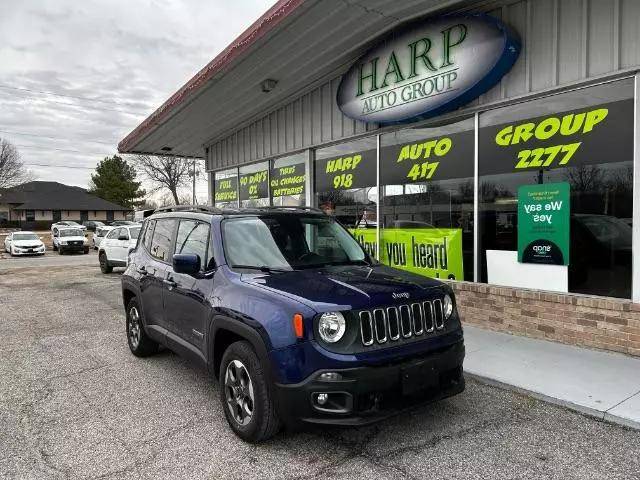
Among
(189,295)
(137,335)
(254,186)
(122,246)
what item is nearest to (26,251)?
(122,246)

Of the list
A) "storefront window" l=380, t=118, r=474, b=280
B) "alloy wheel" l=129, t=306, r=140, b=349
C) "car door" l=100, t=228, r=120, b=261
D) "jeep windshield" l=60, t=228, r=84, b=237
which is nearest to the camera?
"alloy wheel" l=129, t=306, r=140, b=349

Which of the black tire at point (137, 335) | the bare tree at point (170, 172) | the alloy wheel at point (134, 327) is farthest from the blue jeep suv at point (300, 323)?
the bare tree at point (170, 172)

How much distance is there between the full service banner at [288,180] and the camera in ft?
35.3

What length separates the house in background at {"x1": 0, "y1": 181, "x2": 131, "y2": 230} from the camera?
6431 cm

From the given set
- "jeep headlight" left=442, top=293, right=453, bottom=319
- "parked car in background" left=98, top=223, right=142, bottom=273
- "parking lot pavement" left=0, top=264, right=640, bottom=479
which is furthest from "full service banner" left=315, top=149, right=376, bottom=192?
"parked car in background" left=98, top=223, right=142, bottom=273

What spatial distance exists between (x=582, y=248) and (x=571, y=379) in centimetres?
179

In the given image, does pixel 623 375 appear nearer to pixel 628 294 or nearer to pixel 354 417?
pixel 628 294

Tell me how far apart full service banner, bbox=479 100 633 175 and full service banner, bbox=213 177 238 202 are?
8.39 metres

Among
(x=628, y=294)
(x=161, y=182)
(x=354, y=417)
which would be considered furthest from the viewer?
(x=161, y=182)

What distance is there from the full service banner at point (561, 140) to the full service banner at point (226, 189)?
839cm

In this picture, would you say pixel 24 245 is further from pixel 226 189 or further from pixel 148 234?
pixel 148 234

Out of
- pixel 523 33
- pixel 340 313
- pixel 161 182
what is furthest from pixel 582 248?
pixel 161 182

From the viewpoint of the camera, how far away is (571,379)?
4637 mm

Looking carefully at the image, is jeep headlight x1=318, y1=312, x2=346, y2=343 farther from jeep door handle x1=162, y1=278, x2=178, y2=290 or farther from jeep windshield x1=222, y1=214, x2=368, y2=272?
jeep door handle x1=162, y1=278, x2=178, y2=290
